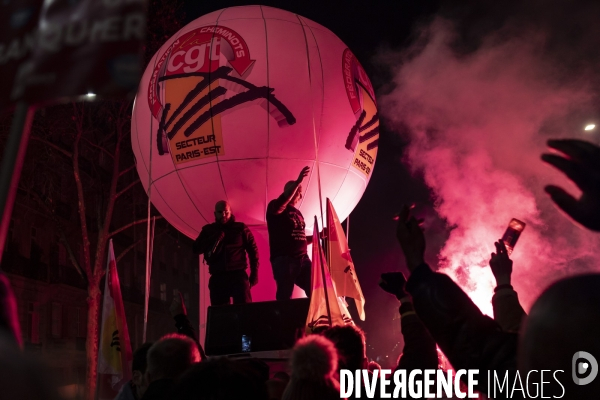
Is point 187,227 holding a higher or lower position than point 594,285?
higher

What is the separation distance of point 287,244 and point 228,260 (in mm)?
791

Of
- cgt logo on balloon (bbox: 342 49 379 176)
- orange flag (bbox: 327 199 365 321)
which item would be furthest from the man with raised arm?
cgt logo on balloon (bbox: 342 49 379 176)

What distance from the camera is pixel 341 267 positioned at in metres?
8.49

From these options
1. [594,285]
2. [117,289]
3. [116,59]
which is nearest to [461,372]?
[594,285]

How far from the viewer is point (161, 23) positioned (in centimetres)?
1928

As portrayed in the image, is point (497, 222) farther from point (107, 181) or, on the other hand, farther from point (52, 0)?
point (107, 181)

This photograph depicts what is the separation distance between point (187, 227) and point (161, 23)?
391 inches

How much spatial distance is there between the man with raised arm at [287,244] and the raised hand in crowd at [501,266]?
516 centimetres

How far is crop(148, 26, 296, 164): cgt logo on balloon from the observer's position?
998 cm

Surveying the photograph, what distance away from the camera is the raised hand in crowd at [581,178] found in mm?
1937

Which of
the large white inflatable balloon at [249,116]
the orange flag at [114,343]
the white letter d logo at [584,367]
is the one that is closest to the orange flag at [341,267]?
the large white inflatable balloon at [249,116]

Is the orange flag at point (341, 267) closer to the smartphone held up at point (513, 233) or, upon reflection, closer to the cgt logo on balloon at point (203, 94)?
the cgt logo on balloon at point (203, 94)

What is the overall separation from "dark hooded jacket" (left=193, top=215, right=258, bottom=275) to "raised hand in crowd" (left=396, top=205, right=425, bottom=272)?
615 cm

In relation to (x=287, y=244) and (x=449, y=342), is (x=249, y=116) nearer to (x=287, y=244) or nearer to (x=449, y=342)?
(x=287, y=244)
